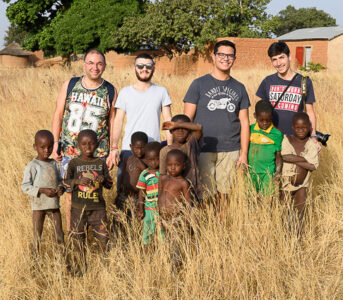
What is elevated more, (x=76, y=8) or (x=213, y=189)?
(x=76, y=8)

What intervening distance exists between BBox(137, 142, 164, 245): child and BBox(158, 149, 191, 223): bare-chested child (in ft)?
0.64

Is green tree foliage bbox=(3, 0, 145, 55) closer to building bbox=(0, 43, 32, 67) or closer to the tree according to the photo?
building bbox=(0, 43, 32, 67)

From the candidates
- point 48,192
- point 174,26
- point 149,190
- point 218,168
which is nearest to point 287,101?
point 218,168

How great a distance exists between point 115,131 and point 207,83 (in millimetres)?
970

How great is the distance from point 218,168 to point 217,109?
57cm

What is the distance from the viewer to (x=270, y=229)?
319cm

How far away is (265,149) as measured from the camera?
3.62m

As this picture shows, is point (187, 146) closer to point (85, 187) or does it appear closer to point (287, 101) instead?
point (85, 187)

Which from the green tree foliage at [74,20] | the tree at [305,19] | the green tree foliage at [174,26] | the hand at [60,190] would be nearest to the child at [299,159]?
the hand at [60,190]

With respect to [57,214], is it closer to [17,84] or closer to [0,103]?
[0,103]

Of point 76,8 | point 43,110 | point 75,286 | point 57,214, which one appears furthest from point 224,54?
point 76,8

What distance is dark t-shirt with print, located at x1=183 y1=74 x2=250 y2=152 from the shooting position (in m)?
3.55

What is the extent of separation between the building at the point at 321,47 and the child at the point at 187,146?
1019 inches

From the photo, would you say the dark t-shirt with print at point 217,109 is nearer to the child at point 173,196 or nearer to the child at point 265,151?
the child at point 265,151
